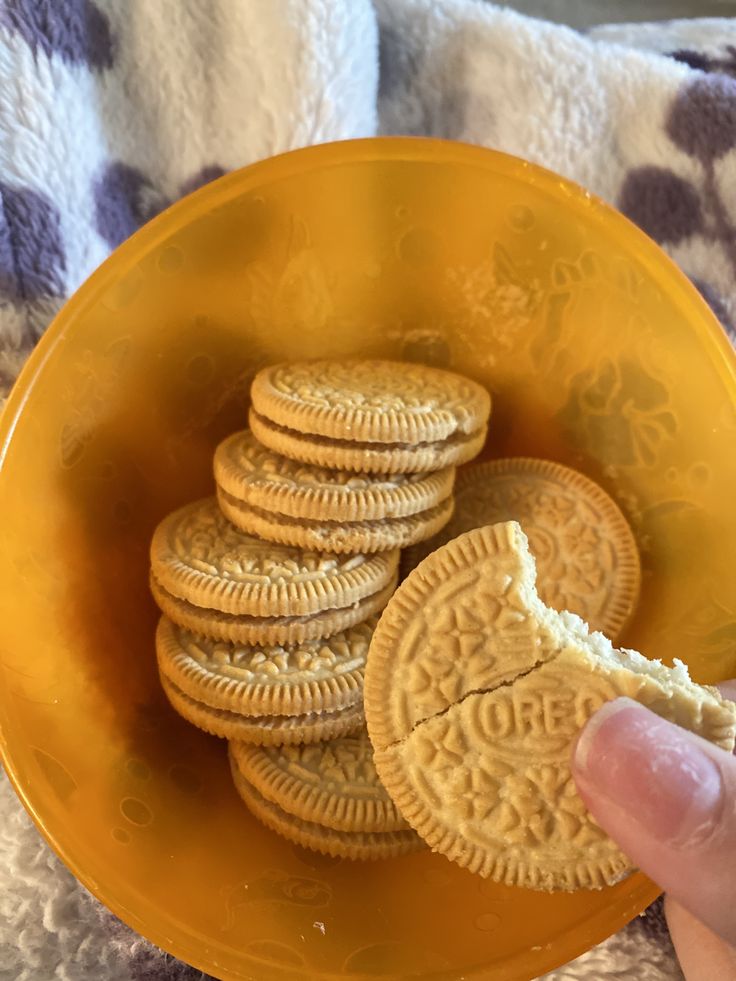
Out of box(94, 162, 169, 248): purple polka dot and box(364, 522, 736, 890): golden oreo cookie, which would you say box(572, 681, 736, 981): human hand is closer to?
box(364, 522, 736, 890): golden oreo cookie

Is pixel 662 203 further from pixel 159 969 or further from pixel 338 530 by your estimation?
pixel 159 969

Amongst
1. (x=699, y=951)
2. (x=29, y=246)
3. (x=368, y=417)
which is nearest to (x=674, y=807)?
(x=699, y=951)

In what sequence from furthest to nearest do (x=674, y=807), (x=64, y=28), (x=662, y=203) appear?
(x=662, y=203) < (x=64, y=28) < (x=674, y=807)

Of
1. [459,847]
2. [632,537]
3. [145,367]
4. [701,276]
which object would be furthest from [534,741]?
[701,276]

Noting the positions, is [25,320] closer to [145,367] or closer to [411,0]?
[145,367]

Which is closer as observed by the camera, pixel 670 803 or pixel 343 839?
pixel 670 803

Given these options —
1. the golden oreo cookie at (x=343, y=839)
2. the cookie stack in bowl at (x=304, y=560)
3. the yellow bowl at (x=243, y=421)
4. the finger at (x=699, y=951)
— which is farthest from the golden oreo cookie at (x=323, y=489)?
the finger at (x=699, y=951)

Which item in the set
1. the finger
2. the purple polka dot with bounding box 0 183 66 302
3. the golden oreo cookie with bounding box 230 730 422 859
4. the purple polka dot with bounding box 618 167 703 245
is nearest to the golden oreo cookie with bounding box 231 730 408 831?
the golden oreo cookie with bounding box 230 730 422 859
